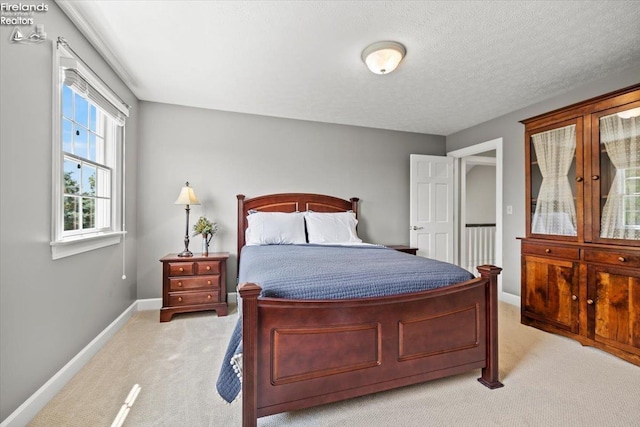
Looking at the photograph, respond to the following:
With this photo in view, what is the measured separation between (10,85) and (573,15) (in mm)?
3186

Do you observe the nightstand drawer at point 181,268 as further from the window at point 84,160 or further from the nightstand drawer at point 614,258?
the nightstand drawer at point 614,258

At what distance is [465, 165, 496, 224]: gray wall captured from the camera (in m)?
5.84

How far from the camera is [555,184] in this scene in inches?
108

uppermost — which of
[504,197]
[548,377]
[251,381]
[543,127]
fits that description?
[543,127]

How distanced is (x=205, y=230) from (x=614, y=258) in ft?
12.0

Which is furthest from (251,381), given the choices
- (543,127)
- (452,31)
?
(543,127)

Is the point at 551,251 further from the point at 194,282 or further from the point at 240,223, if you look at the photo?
the point at 194,282

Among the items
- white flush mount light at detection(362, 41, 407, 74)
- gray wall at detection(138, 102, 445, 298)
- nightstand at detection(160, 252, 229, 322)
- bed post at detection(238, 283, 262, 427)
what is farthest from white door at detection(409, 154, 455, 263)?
bed post at detection(238, 283, 262, 427)

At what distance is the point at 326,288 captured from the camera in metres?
1.57

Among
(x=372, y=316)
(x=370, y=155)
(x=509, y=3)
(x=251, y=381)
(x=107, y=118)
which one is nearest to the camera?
(x=251, y=381)

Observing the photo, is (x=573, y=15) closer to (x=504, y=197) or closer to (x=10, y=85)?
(x=504, y=197)

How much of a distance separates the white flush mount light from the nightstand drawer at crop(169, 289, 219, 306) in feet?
8.68

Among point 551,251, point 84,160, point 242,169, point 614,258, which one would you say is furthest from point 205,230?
point 614,258

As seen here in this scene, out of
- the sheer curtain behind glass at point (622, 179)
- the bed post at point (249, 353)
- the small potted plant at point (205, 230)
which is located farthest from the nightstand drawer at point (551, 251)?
the small potted plant at point (205, 230)
